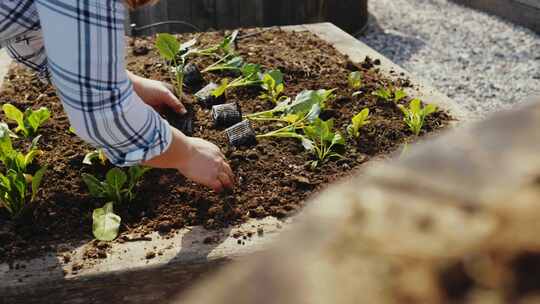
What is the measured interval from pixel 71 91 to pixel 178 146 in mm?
285

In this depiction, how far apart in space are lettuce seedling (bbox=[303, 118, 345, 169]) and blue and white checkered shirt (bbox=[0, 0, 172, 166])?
44 centimetres

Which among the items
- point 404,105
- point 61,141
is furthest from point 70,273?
point 404,105

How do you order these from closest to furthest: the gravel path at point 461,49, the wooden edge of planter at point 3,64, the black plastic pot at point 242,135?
the black plastic pot at point 242,135 < the wooden edge of planter at point 3,64 < the gravel path at point 461,49

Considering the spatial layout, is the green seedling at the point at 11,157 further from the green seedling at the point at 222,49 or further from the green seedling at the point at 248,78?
the green seedling at the point at 222,49

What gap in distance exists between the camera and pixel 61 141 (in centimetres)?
191

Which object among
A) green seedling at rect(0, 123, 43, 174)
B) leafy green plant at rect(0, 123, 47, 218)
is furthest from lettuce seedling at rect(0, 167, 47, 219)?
green seedling at rect(0, 123, 43, 174)

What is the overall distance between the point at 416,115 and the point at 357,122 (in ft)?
0.55

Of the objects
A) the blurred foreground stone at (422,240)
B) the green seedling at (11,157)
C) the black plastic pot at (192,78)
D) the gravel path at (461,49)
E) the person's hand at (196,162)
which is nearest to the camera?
the blurred foreground stone at (422,240)

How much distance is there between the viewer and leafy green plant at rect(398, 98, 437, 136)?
73.0 inches

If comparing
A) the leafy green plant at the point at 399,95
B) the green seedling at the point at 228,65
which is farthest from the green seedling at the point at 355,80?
the green seedling at the point at 228,65

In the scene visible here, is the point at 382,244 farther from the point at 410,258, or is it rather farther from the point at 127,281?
the point at 127,281

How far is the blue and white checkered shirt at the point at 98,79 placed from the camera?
1250 millimetres

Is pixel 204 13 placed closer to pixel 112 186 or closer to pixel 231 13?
pixel 231 13

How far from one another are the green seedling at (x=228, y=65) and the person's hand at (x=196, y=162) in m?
0.66
